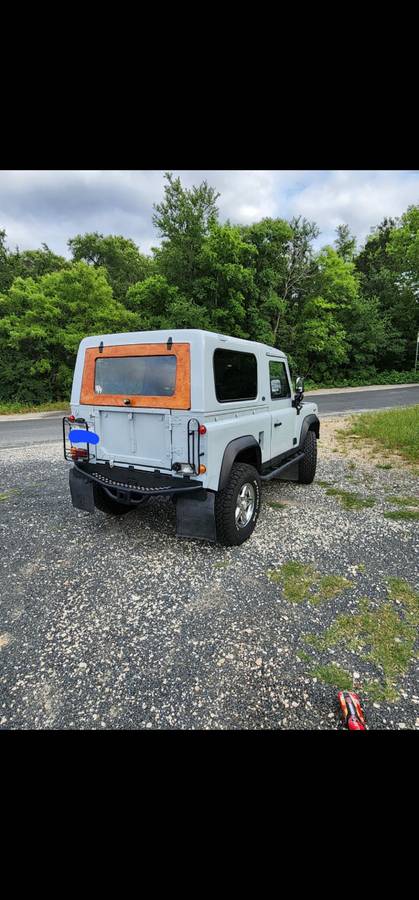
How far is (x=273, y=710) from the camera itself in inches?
77.3

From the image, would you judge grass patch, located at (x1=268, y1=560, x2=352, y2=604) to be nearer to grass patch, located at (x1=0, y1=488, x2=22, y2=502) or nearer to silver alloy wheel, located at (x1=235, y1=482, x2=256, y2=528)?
silver alloy wheel, located at (x1=235, y1=482, x2=256, y2=528)

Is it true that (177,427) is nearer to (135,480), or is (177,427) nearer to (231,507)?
(135,480)

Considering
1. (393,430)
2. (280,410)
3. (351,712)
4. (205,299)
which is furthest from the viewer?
A: (205,299)

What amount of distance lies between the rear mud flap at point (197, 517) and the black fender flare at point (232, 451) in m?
0.19

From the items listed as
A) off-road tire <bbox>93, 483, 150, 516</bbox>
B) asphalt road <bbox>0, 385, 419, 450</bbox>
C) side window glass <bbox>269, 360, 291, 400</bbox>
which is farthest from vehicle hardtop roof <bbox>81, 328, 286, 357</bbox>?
asphalt road <bbox>0, 385, 419, 450</bbox>

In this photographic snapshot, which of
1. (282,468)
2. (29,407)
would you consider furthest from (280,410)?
(29,407)

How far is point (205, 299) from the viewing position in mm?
18938

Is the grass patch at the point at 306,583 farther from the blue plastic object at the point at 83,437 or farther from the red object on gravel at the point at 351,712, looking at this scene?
the blue plastic object at the point at 83,437

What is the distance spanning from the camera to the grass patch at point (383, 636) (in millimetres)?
2225

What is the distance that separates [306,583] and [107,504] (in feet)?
8.00

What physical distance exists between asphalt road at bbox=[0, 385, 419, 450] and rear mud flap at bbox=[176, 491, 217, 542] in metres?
7.09
